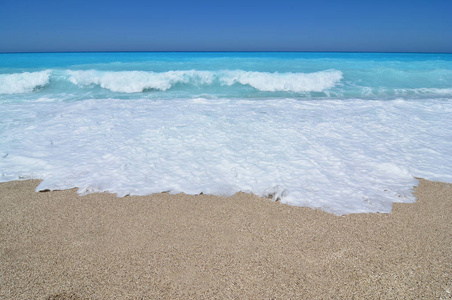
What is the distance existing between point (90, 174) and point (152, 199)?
1.20 meters

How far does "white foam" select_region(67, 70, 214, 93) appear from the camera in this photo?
12.3 m

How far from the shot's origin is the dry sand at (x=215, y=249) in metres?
2.10

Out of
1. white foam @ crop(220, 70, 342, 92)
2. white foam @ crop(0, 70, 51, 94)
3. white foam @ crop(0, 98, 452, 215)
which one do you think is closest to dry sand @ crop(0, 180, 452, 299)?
white foam @ crop(0, 98, 452, 215)

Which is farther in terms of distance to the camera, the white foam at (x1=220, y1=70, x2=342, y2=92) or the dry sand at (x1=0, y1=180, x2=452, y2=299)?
the white foam at (x1=220, y1=70, x2=342, y2=92)

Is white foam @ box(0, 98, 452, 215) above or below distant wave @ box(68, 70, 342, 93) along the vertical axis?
below

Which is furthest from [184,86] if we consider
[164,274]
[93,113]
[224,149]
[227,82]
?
[164,274]

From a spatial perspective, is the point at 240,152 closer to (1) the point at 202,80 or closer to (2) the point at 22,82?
(1) the point at 202,80

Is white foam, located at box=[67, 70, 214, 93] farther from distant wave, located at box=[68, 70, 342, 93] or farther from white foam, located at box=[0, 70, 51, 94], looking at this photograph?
white foam, located at box=[0, 70, 51, 94]

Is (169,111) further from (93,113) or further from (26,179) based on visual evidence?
(26,179)

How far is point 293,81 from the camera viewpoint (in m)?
12.7

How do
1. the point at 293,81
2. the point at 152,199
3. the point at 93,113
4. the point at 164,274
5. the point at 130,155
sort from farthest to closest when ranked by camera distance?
the point at 293,81, the point at 93,113, the point at 130,155, the point at 152,199, the point at 164,274

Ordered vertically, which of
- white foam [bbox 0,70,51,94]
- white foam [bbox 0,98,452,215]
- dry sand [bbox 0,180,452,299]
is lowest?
dry sand [bbox 0,180,452,299]

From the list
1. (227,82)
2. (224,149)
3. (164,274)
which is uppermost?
(227,82)

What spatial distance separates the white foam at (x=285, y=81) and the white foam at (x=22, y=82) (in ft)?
27.0
